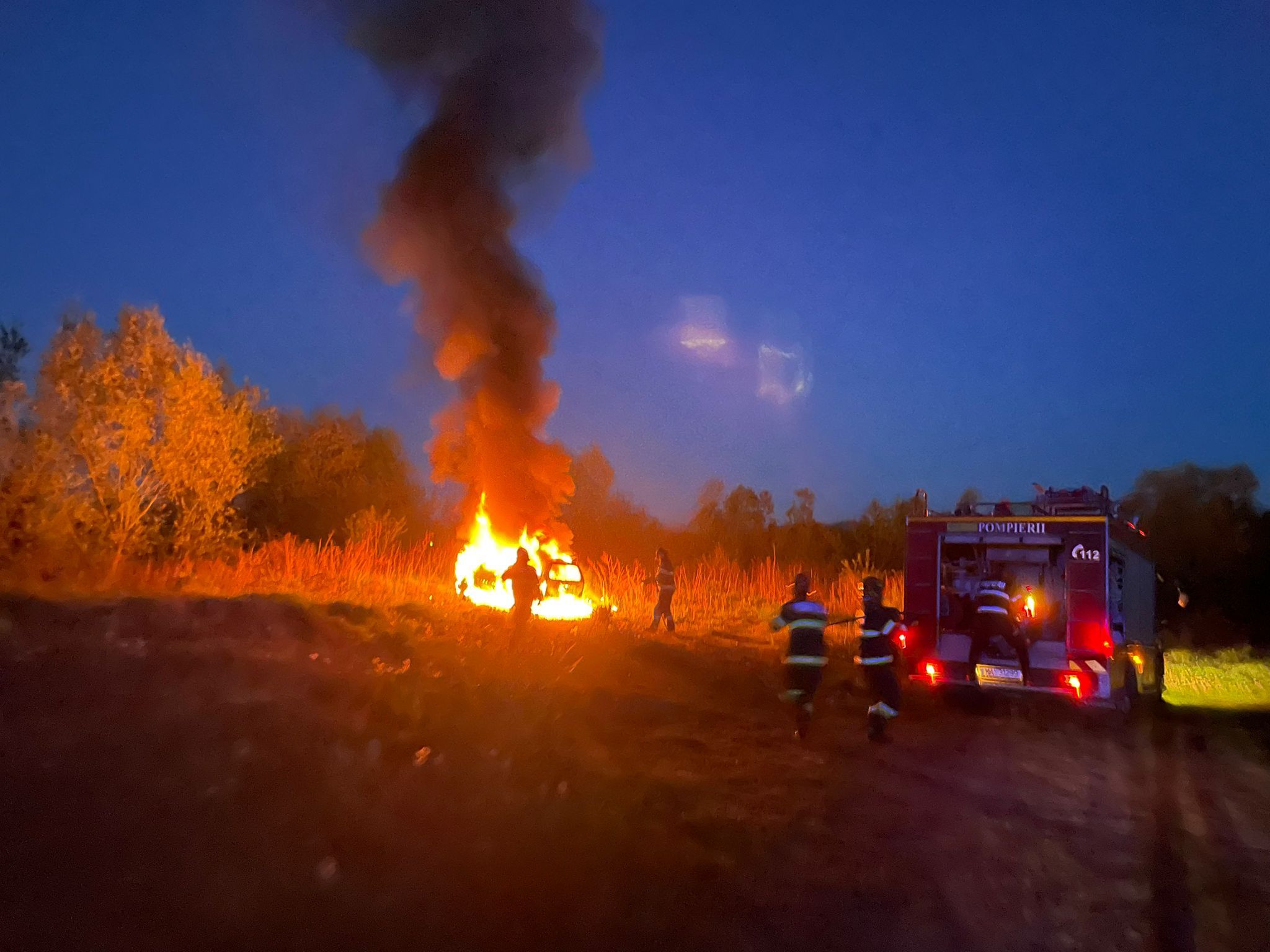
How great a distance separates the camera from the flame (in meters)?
16.6

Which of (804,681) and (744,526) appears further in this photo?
(744,526)

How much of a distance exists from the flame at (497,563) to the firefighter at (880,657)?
791 cm

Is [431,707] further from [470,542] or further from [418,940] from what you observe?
[470,542]

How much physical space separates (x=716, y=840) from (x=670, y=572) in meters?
10.5

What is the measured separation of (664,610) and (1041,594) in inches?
250

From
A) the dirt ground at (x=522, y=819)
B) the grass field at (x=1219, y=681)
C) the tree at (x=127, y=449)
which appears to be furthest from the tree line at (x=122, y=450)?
the grass field at (x=1219, y=681)

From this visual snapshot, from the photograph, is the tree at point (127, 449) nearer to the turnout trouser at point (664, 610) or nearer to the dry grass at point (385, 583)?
the dry grass at point (385, 583)

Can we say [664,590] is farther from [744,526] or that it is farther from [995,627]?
[744,526]

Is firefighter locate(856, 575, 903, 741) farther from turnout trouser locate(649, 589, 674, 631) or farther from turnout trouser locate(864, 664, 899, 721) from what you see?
turnout trouser locate(649, 589, 674, 631)

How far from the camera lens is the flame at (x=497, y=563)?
1659 cm

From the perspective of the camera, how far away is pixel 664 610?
16234mm

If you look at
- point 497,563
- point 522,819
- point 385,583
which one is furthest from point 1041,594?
point 385,583

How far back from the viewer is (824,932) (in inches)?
178

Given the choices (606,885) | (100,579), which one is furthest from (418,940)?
(100,579)
